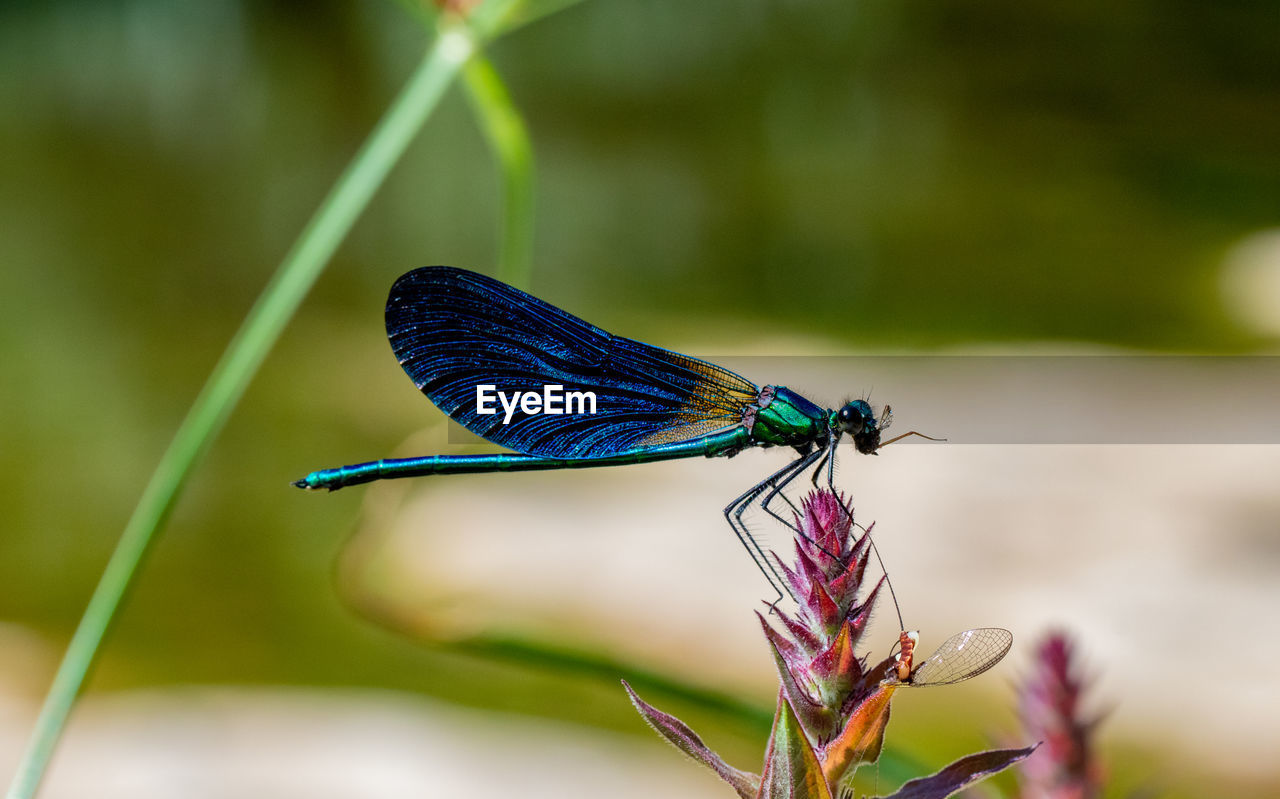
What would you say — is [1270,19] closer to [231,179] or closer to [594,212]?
[594,212]

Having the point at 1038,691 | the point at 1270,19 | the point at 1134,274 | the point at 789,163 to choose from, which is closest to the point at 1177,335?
the point at 1134,274

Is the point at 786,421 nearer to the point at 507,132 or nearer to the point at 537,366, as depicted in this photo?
the point at 537,366

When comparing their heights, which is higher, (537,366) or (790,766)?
(537,366)

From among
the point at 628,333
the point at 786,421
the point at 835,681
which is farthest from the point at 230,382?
the point at 628,333

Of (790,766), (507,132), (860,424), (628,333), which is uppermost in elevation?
(628,333)

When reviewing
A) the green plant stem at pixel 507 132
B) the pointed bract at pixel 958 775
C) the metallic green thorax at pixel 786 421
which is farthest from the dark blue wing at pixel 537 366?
the pointed bract at pixel 958 775

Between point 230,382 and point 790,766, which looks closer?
point 790,766

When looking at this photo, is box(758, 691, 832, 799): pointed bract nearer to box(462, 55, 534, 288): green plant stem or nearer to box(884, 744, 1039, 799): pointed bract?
Answer: box(884, 744, 1039, 799): pointed bract
